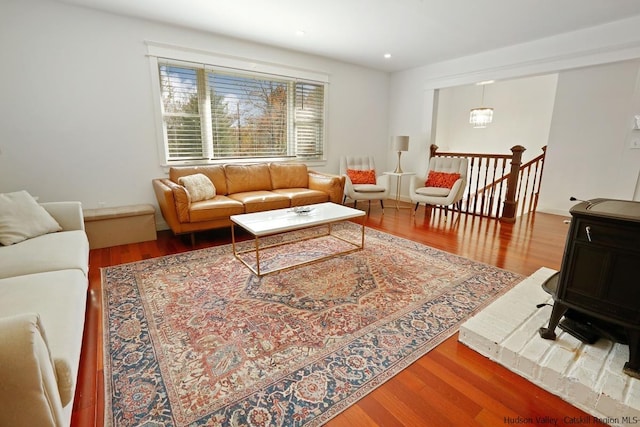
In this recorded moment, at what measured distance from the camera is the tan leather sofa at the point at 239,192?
10.3ft

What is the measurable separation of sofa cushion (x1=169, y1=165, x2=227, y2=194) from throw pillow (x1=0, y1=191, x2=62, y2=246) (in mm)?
1368

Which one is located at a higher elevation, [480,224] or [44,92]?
[44,92]

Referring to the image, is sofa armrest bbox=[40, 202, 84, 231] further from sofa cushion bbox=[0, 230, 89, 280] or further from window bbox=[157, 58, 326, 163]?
window bbox=[157, 58, 326, 163]

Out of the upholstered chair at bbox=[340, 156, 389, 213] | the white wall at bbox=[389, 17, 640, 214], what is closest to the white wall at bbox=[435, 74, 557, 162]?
the white wall at bbox=[389, 17, 640, 214]

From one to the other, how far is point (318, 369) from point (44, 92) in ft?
12.1

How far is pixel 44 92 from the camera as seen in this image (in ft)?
9.78

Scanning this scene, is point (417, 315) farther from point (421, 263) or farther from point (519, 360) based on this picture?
point (421, 263)

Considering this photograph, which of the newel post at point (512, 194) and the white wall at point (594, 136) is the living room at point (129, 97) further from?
the newel post at point (512, 194)

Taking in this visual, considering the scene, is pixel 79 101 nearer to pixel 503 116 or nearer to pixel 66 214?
pixel 66 214

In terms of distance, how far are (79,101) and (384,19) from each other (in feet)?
11.2

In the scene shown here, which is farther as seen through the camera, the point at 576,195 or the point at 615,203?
the point at 576,195

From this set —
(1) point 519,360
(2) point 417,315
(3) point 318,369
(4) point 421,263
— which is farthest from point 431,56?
(3) point 318,369

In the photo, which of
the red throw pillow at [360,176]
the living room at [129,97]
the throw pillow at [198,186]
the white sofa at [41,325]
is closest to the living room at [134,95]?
the living room at [129,97]

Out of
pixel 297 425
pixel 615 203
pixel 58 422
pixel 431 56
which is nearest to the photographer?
pixel 58 422
